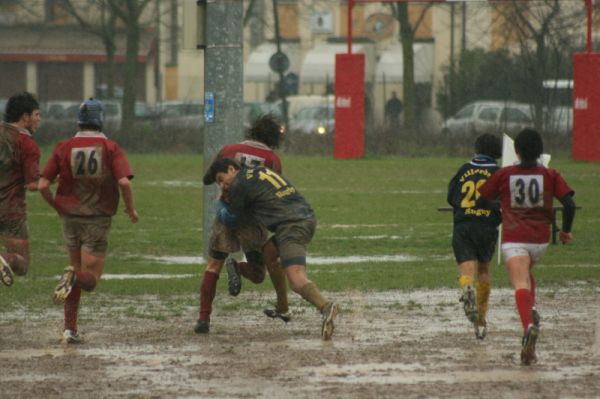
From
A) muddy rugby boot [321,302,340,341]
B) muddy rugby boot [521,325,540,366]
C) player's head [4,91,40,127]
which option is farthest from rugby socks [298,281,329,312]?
player's head [4,91,40,127]

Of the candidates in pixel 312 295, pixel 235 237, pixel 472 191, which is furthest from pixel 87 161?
pixel 472 191

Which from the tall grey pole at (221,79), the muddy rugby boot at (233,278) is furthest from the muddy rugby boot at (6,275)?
the tall grey pole at (221,79)

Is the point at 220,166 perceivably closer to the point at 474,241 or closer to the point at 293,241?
the point at 293,241

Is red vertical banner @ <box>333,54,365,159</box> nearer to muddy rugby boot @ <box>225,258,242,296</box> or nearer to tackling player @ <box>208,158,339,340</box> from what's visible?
muddy rugby boot @ <box>225,258,242,296</box>

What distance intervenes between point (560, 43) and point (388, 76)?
18847 mm

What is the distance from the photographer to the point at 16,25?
6606 centimetres

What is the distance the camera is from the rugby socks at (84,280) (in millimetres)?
10953

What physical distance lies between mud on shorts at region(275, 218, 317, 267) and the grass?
6.86 feet

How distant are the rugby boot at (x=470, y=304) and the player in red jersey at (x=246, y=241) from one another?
1.70 meters

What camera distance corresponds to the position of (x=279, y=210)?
36.7 ft

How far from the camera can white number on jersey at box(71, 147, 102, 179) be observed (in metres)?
11.0

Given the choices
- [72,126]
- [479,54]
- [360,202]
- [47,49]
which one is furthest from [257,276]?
[47,49]

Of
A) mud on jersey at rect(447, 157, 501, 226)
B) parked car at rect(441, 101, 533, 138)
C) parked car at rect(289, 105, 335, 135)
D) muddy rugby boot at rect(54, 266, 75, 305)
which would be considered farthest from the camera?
parked car at rect(289, 105, 335, 135)

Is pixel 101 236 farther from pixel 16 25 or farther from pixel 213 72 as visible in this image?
pixel 16 25
